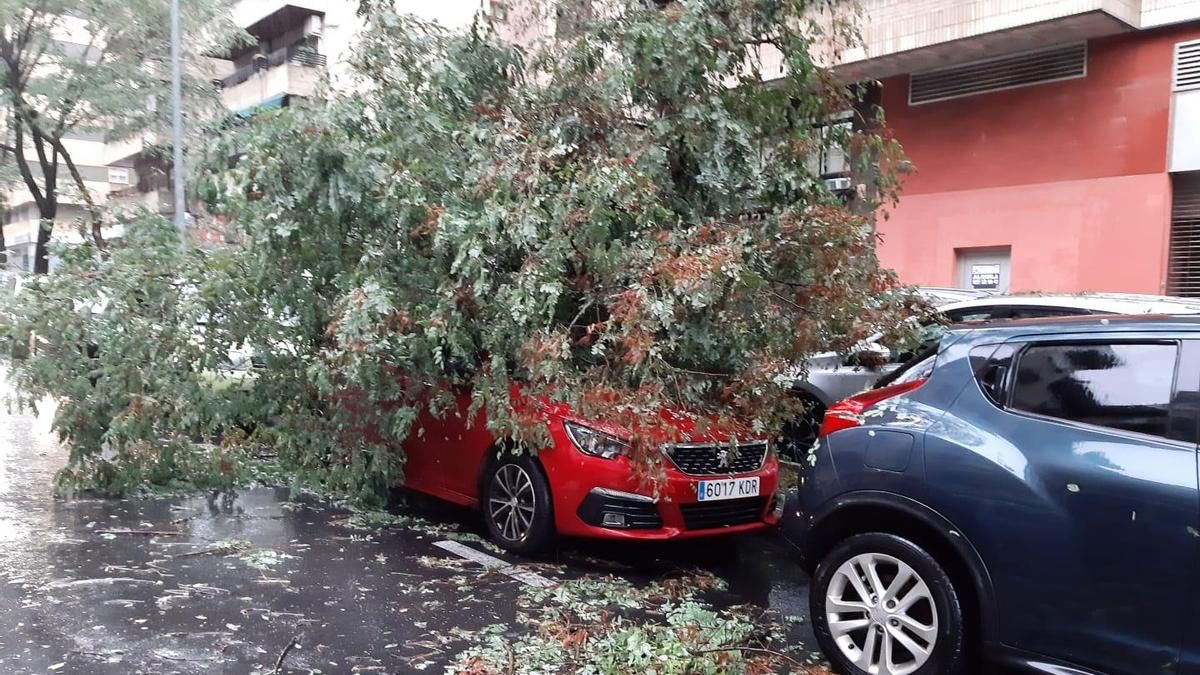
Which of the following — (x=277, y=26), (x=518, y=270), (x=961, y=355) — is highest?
(x=277, y=26)

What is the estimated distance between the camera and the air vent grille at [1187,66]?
36.6ft

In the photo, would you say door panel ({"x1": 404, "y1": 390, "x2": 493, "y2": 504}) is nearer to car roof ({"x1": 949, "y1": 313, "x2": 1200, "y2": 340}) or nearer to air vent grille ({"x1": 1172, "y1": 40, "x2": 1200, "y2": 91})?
car roof ({"x1": 949, "y1": 313, "x2": 1200, "y2": 340})

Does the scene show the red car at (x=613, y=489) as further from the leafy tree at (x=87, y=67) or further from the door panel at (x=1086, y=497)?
the leafy tree at (x=87, y=67)

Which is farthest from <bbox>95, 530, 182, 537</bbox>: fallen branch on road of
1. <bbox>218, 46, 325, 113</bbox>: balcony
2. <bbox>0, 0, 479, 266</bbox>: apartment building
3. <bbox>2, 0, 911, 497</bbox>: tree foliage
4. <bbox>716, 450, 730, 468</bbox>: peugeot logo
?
<bbox>218, 46, 325, 113</bbox>: balcony

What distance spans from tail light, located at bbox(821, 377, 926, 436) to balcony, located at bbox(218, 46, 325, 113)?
2366 centimetres

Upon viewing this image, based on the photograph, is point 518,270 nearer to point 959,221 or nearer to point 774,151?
point 774,151

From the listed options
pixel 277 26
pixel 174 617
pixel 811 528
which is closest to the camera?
pixel 811 528

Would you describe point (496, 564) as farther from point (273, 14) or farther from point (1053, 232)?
point (273, 14)

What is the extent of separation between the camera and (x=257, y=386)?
23.3 ft

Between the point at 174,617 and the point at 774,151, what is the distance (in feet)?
16.1

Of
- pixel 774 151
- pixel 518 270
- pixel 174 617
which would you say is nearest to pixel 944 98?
pixel 774 151

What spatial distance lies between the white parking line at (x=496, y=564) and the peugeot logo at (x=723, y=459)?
1.25 m

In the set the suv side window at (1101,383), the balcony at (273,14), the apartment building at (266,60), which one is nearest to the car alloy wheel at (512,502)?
the suv side window at (1101,383)

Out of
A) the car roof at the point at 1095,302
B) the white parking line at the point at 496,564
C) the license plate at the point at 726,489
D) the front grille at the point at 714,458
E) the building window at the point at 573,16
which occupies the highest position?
the building window at the point at 573,16
